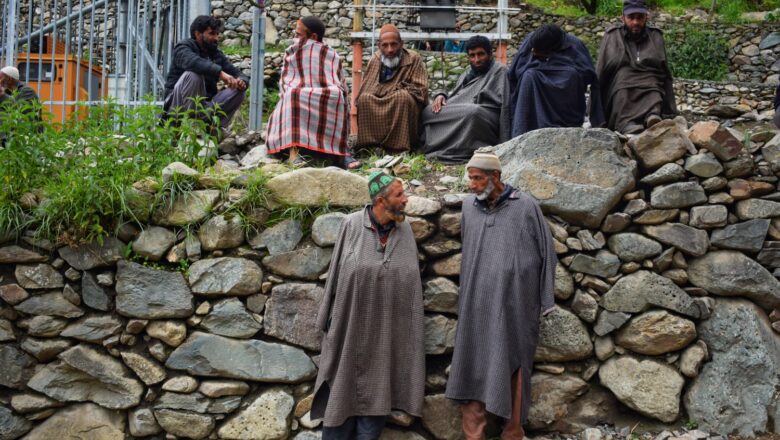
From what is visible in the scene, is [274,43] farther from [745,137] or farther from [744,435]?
[744,435]

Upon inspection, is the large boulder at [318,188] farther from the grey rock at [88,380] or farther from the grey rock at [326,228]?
the grey rock at [88,380]

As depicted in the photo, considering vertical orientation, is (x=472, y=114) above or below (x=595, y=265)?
above

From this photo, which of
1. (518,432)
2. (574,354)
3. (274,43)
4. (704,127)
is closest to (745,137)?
(704,127)

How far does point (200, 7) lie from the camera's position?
581 cm

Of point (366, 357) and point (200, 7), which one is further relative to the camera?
point (200, 7)

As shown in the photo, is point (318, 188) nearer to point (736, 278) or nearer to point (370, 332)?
point (370, 332)

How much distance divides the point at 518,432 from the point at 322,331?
1120 millimetres

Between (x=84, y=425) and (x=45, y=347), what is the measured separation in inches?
19.1

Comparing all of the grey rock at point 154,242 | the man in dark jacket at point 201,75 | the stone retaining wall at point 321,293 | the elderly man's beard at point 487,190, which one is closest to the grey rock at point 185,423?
the stone retaining wall at point 321,293

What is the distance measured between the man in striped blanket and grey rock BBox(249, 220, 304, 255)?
0.85 m

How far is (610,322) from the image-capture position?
392 cm

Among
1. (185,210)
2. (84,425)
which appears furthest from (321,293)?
(84,425)

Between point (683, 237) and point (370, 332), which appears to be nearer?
point (370, 332)

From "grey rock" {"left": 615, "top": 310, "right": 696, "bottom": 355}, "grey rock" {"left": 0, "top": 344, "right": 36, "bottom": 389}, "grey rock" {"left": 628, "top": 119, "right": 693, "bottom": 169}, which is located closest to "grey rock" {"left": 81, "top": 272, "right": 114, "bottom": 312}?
"grey rock" {"left": 0, "top": 344, "right": 36, "bottom": 389}
